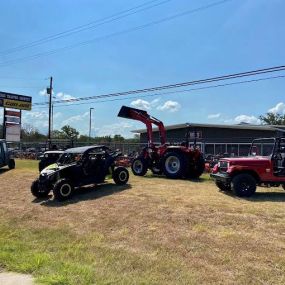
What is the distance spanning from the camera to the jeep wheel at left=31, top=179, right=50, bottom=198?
46.0 ft

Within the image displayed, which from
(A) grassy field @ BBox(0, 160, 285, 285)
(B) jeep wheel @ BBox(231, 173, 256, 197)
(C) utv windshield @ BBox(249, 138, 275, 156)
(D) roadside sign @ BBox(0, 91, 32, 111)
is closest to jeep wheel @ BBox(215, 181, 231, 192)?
(A) grassy field @ BBox(0, 160, 285, 285)

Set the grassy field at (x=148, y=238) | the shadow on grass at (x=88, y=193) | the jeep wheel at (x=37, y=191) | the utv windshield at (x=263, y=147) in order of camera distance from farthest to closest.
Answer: the jeep wheel at (x=37, y=191) < the utv windshield at (x=263, y=147) < the shadow on grass at (x=88, y=193) < the grassy field at (x=148, y=238)

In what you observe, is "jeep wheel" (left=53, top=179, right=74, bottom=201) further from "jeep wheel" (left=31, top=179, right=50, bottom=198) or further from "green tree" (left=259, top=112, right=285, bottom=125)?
"green tree" (left=259, top=112, right=285, bottom=125)

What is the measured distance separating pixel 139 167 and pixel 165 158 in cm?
154

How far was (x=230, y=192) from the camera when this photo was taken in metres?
13.7

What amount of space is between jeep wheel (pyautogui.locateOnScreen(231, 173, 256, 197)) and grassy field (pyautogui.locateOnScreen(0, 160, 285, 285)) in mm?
271

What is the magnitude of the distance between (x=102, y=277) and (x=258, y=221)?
13.0 ft

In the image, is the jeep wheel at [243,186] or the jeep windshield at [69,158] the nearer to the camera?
the jeep wheel at [243,186]

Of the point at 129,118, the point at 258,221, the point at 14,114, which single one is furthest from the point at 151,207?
the point at 14,114

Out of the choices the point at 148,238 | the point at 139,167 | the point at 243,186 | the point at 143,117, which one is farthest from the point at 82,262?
the point at 143,117

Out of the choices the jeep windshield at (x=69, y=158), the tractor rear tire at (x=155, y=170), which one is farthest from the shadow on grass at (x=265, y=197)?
the tractor rear tire at (x=155, y=170)

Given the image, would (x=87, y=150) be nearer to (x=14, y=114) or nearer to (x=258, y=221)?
(x=258, y=221)

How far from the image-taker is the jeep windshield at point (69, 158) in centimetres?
1477

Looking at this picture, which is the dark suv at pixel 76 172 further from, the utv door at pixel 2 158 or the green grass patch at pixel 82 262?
the utv door at pixel 2 158
